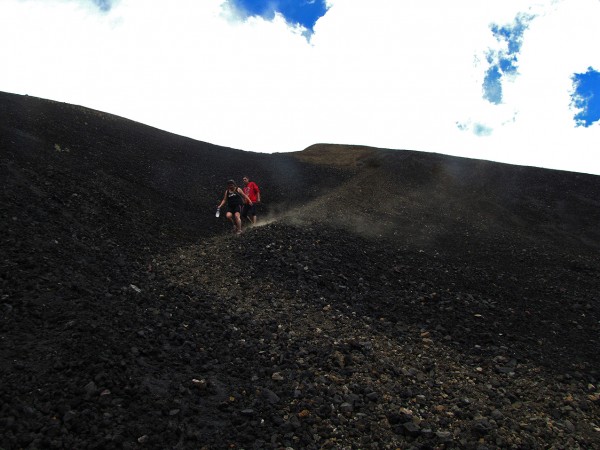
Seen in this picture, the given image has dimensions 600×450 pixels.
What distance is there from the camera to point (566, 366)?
7391 mm

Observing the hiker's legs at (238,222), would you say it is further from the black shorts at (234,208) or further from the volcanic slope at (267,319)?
the volcanic slope at (267,319)

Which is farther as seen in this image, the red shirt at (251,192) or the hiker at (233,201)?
the red shirt at (251,192)

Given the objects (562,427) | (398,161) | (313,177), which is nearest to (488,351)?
(562,427)

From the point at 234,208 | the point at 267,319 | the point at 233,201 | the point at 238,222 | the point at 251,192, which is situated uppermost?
the point at 251,192

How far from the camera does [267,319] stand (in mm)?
7852

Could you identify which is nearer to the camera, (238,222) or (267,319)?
(267,319)

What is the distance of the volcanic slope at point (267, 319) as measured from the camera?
5.11m

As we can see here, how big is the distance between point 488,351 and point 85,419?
661 centimetres

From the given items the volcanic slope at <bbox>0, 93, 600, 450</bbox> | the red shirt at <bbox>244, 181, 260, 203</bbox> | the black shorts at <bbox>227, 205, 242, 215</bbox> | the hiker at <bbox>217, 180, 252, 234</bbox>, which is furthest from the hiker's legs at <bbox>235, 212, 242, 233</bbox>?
the red shirt at <bbox>244, 181, 260, 203</bbox>

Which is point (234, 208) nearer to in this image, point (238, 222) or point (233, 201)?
point (233, 201)

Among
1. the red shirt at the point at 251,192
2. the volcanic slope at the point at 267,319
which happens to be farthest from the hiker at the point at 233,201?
the red shirt at the point at 251,192

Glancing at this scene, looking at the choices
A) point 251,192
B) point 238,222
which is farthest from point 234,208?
point 251,192

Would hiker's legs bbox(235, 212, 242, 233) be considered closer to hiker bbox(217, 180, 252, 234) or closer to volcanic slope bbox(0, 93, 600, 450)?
hiker bbox(217, 180, 252, 234)

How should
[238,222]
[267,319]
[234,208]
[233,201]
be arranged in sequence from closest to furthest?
[267,319]
[238,222]
[233,201]
[234,208]
